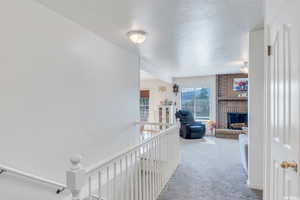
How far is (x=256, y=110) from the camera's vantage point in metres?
2.64

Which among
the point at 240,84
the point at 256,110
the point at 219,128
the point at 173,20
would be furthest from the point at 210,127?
the point at 173,20

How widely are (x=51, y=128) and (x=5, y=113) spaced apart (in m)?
0.51

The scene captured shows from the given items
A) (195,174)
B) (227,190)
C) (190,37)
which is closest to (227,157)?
(195,174)

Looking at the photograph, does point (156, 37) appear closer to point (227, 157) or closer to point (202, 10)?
point (202, 10)

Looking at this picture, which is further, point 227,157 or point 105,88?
point 227,157

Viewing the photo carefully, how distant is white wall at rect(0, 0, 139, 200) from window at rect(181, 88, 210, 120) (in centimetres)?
504

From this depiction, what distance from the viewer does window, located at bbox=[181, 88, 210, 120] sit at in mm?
7293

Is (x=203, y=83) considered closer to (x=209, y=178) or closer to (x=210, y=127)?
(x=210, y=127)

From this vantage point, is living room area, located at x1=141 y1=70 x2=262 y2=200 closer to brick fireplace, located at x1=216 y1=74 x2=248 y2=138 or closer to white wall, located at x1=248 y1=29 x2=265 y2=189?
brick fireplace, located at x1=216 y1=74 x2=248 y2=138

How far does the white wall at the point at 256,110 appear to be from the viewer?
2.61m

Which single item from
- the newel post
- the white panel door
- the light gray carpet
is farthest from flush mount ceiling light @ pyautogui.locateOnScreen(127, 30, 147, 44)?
the light gray carpet

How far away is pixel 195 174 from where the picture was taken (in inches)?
124

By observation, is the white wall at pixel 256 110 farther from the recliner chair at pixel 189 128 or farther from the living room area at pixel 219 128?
the recliner chair at pixel 189 128

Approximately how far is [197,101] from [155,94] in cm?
189
